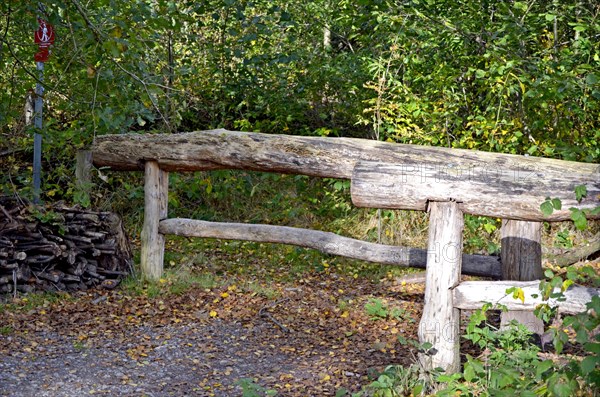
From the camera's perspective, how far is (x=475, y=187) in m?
4.74

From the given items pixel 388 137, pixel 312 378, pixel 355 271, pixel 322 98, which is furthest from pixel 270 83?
pixel 312 378

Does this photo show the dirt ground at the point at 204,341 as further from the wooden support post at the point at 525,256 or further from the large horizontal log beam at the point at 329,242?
the wooden support post at the point at 525,256

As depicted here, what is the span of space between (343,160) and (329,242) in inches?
32.8

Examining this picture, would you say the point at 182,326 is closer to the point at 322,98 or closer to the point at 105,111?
the point at 105,111

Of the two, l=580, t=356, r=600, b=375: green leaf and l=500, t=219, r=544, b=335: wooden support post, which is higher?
l=500, t=219, r=544, b=335: wooden support post

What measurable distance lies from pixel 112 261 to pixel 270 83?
4.22 meters

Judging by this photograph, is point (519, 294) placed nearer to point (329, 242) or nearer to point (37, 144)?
Answer: point (329, 242)

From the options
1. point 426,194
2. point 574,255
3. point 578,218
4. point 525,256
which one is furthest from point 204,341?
point 574,255

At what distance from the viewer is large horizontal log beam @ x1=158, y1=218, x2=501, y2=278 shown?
5883 millimetres

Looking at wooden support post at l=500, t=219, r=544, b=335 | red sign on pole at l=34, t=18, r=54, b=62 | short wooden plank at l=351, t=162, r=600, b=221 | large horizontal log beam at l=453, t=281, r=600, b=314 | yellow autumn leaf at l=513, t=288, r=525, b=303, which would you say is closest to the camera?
yellow autumn leaf at l=513, t=288, r=525, b=303

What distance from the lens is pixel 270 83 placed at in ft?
35.1

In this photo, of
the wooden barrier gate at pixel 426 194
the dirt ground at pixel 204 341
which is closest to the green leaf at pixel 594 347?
the wooden barrier gate at pixel 426 194

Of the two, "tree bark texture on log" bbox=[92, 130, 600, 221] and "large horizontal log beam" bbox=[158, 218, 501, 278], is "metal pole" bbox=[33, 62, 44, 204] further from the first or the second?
"large horizontal log beam" bbox=[158, 218, 501, 278]

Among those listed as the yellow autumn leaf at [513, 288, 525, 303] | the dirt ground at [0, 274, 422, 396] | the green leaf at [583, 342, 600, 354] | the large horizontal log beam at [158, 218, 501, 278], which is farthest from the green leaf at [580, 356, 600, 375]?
the large horizontal log beam at [158, 218, 501, 278]
